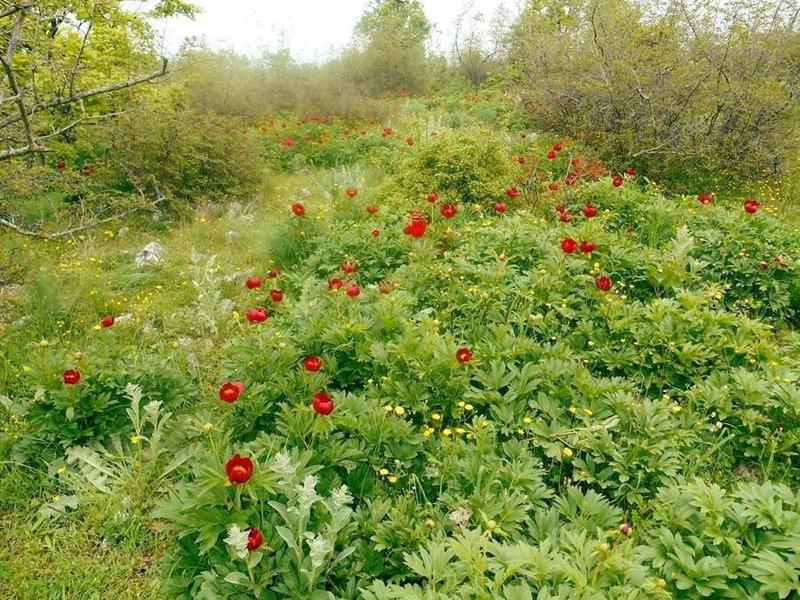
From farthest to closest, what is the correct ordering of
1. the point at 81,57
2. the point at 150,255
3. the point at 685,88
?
the point at 685,88 → the point at 81,57 → the point at 150,255

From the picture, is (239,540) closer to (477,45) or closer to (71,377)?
(71,377)

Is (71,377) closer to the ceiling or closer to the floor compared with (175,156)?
closer to the floor

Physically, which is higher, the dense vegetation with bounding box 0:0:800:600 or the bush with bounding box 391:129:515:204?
the bush with bounding box 391:129:515:204

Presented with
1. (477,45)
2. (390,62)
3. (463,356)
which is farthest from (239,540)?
(477,45)

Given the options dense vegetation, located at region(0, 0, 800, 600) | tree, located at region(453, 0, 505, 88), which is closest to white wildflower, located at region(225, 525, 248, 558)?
dense vegetation, located at region(0, 0, 800, 600)

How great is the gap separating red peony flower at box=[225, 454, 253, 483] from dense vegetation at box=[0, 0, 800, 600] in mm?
12

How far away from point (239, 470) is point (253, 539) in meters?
0.24

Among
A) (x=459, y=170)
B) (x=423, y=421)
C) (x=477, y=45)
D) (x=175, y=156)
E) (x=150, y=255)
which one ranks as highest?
(x=477, y=45)

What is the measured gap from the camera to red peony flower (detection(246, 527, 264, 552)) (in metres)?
1.89

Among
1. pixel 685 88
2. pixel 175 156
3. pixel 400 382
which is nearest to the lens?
pixel 400 382

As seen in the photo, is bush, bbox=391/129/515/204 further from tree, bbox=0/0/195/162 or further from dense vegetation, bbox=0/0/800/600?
tree, bbox=0/0/195/162

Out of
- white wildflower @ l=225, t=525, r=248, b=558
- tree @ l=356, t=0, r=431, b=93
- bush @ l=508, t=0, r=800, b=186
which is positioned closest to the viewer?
white wildflower @ l=225, t=525, r=248, b=558

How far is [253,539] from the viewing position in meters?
1.89

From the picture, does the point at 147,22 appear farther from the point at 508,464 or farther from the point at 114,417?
the point at 508,464
